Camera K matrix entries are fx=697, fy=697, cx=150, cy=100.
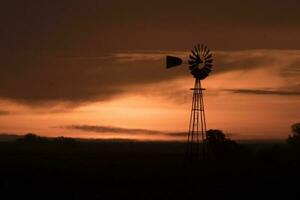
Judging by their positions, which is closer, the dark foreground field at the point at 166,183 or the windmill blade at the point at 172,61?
the dark foreground field at the point at 166,183

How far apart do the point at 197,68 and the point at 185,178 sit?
13041 millimetres

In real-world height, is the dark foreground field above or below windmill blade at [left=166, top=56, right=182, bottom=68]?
below

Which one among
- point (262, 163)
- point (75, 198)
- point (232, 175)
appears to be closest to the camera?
point (75, 198)

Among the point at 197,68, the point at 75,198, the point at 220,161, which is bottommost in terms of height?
the point at 75,198

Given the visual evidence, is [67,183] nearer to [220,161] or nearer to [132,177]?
[132,177]

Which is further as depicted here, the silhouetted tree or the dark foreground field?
the silhouetted tree

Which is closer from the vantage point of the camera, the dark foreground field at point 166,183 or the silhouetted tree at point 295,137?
the dark foreground field at point 166,183

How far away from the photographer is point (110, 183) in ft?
144

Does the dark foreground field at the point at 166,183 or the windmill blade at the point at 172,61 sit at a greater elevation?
the windmill blade at the point at 172,61

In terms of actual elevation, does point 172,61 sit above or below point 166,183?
above

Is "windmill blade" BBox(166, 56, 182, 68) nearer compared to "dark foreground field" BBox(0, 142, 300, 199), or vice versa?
"dark foreground field" BBox(0, 142, 300, 199)

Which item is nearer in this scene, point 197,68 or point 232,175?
point 232,175

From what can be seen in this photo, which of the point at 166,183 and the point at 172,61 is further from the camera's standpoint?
the point at 172,61

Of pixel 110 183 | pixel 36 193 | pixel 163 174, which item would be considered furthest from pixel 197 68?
pixel 36 193
